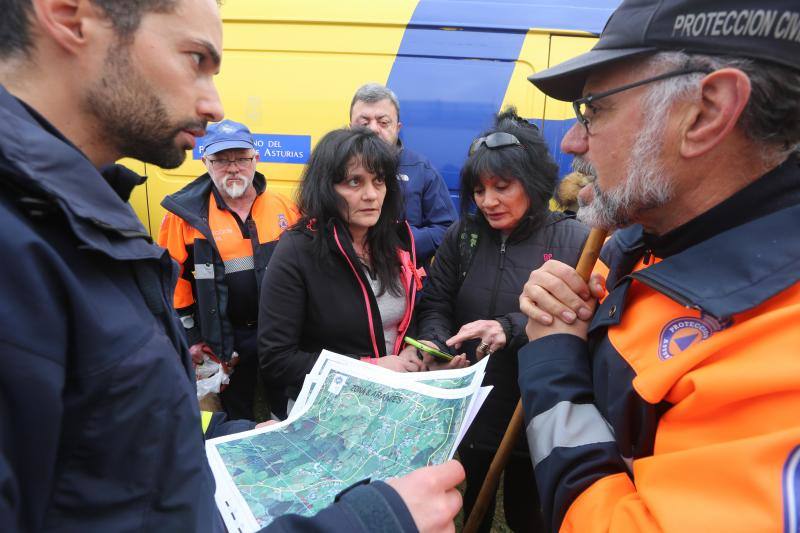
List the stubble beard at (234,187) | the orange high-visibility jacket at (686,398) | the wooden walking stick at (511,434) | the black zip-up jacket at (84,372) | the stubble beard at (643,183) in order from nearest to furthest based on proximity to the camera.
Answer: the black zip-up jacket at (84,372) → the orange high-visibility jacket at (686,398) → the stubble beard at (643,183) → the wooden walking stick at (511,434) → the stubble beard at (234,187)

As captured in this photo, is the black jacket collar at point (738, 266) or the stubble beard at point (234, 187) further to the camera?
the stubble beard at point (234, 187)

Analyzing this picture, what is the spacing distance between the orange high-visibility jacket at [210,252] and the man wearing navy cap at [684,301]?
204 cm

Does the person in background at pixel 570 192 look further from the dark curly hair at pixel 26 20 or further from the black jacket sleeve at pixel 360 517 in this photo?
the dark curly hair at pixel 26 20

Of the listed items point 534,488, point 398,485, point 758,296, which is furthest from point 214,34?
point 534,488

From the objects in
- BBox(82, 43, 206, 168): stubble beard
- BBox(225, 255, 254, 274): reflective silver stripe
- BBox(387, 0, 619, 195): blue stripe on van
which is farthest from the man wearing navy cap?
BBox(387, 0, 619, 195): blue stripe on van

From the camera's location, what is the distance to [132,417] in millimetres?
653

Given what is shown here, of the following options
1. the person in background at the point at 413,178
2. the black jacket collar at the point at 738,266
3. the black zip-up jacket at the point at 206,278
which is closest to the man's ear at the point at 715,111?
the black jacket collar at the point at 738,266

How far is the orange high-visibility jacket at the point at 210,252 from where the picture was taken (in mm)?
2662

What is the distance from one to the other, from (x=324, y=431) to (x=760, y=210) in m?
1.03

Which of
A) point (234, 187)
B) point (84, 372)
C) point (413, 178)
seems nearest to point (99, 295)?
point (84, 372)

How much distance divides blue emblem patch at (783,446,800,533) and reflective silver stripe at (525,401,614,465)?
33 centimetres

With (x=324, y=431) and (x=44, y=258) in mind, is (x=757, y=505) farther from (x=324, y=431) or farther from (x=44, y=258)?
(x=44, y=258)

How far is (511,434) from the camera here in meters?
1.35

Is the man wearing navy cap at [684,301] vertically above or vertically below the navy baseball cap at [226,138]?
below
